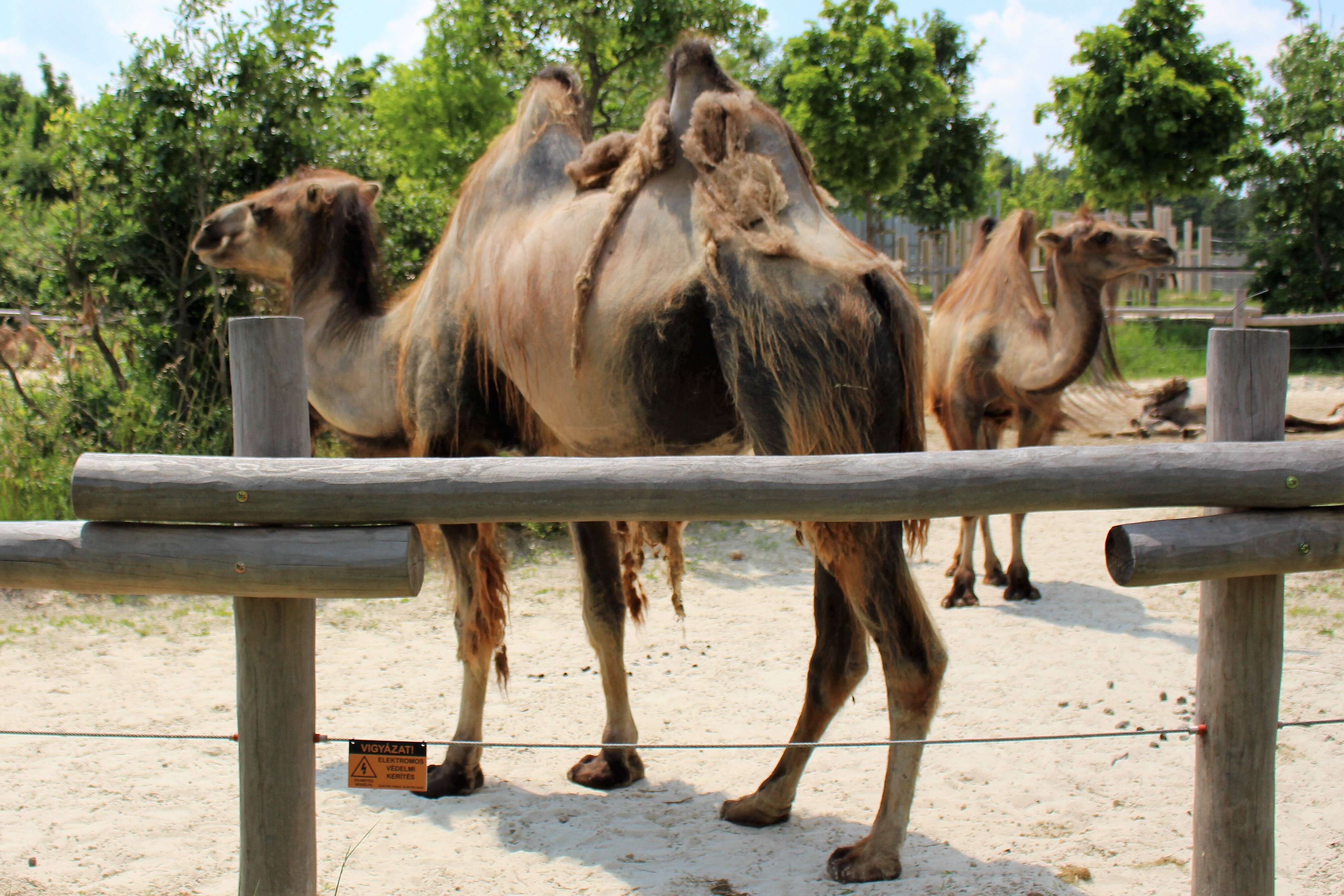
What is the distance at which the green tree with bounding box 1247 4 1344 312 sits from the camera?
54.9 ft

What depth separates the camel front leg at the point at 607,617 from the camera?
4121 millimetres

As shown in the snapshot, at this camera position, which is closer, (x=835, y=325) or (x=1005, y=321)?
(x=835, y=325)

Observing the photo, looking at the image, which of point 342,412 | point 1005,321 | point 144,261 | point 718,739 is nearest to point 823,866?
point 718,739

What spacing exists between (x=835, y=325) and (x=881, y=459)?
659 mm

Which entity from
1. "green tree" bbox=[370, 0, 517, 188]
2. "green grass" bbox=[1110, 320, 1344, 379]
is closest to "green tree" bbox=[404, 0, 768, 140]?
"green tree" bbox=[370, 0, 517, 188]

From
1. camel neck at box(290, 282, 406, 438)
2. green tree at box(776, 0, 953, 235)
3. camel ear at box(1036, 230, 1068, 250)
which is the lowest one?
camel neck at box(290, 282, 406, 438)

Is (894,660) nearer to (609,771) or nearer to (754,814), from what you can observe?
(754,814)

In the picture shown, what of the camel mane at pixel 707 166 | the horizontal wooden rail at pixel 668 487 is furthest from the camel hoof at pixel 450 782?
the horizontal wooden rail at pixel 668 487

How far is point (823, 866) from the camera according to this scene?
3.26m

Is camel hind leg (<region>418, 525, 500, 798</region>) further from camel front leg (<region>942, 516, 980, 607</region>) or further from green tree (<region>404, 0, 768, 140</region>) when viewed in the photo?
green tree (<region>404, 0, 768, 140</region>)

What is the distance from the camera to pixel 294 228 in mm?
4598

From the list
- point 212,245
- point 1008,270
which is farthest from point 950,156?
point 212,245

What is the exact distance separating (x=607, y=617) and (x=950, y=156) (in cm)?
2149

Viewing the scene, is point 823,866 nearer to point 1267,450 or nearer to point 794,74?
point 1267,450
